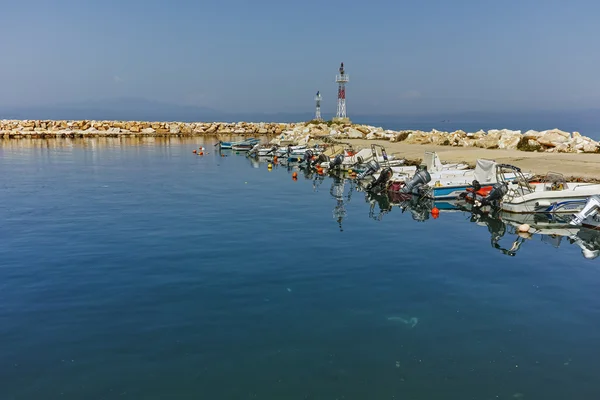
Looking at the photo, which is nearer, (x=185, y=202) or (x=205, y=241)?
(x=205, y=241)

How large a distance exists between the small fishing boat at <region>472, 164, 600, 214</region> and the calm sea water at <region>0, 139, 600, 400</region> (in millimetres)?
2244

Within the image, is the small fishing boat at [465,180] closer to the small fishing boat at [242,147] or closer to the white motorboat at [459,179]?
the white motorboat at [459,179]

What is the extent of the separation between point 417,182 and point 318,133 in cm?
5151

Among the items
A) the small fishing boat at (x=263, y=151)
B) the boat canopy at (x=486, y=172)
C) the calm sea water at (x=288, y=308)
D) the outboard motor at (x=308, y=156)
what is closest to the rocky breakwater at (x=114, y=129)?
the small fishing boat at (x=263, y=151)

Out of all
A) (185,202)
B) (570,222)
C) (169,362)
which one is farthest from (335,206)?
(169,362)

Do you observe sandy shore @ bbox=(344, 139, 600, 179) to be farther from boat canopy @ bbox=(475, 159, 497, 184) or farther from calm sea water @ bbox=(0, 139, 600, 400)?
calm sea water @ bbox=(0, 139, 600, 400)

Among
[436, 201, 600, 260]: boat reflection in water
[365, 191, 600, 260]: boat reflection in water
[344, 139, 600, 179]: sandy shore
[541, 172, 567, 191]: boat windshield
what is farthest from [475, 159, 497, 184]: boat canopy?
[344, 139, 600, 179]: sandy shore

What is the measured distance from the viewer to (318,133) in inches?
3204

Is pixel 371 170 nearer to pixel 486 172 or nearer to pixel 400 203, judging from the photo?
pixel 400 203

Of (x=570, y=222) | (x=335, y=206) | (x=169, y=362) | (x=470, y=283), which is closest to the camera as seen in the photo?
(x=169, y=362)

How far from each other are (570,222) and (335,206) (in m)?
12.7

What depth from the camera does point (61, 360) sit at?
36.9 ft

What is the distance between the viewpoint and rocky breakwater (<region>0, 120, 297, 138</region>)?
103 m

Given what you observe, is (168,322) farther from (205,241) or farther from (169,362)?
(205,241)
